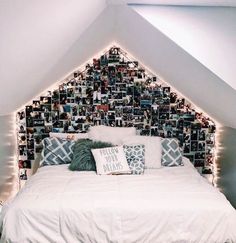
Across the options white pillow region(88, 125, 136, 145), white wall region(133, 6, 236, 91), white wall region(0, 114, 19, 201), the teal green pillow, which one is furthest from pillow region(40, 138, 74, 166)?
white wall region(133, 6, 236, 91)

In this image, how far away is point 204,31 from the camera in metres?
2.31

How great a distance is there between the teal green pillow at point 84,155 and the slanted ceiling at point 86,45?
860 millimetres

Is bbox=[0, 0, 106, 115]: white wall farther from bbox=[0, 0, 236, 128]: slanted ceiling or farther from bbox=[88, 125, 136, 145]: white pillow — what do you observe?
bbox=[88, 125, 136, 145]: white pillow

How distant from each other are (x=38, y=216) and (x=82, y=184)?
1.84 feet

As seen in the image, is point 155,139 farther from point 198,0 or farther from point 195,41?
point 198,0

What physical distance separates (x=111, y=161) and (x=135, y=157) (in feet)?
0.86

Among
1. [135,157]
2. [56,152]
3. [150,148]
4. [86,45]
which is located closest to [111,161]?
[135,157]

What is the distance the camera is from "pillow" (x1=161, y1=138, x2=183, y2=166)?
350cm

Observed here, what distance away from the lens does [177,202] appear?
235 centimetres

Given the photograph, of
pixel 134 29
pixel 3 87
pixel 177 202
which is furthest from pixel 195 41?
pixel 3 87

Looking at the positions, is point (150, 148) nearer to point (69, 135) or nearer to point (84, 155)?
point (84, 155)

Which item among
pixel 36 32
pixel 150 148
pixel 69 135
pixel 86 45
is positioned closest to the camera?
pixel 36 32

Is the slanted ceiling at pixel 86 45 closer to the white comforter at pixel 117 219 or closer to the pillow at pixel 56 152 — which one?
the pillow at pixel 56 152

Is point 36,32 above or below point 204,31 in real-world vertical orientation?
below
